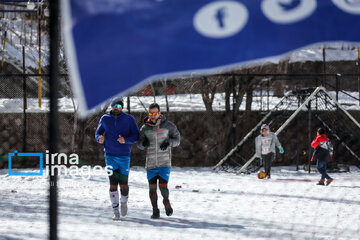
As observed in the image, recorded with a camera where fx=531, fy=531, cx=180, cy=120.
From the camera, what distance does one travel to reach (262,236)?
6.09 meters

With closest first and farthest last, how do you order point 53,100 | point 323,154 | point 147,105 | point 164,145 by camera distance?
point 53,100, point 164,145, point 323,154, point 147,105

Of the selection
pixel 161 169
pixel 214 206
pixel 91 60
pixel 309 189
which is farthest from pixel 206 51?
pixel 309 189

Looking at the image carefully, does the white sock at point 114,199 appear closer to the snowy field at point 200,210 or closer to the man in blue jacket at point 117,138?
the man in blue jacket at point 117,138

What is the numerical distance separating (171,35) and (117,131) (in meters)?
4.46

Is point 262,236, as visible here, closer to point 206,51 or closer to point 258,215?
point 258,215

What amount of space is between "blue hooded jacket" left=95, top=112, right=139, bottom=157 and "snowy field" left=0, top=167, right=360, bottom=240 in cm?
93

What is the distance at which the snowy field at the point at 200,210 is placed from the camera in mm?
6273

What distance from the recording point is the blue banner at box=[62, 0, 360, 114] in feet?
8.14

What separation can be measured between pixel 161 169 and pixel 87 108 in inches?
175

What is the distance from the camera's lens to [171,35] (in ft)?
8.24

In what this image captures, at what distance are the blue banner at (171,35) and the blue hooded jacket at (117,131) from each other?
4336 millimetres

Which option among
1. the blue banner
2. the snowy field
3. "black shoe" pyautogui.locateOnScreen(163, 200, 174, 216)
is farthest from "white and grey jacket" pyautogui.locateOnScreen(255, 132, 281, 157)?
the blue banner

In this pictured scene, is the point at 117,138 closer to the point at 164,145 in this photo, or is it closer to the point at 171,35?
the point at 164,145
